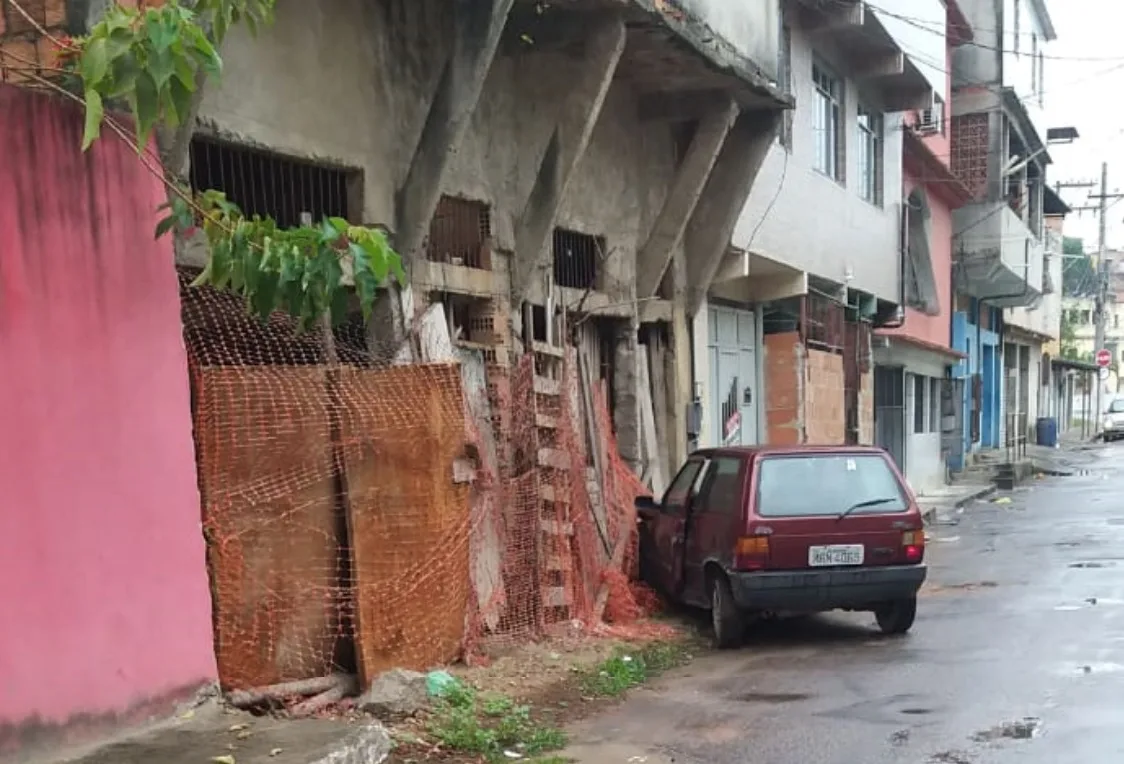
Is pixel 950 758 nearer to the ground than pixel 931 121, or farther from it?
nearer to the ground

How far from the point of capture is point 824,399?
1748cm

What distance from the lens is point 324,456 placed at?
22.2 ft

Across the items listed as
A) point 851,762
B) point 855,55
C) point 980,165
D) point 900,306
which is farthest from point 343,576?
point 980,165

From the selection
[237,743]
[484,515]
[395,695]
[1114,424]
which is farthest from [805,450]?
[1114,424]

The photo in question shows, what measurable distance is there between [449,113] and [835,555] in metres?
4.58

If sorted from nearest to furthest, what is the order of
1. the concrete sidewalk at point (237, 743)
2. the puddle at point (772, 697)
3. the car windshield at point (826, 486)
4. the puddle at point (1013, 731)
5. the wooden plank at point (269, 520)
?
the concrete sidewalk at point (237, 743) → the wooden plank at point (269, 520) → the puddle at point (1013, 731) → the puddle at point (772, 697) → the car windshield at point (826, 486)

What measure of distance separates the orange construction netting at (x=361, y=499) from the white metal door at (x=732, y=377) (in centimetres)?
574

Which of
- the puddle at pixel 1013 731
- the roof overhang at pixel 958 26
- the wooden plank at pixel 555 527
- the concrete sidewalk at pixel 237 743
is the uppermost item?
the roof overhang at pixel 958 26

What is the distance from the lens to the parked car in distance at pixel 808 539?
28.8 feet

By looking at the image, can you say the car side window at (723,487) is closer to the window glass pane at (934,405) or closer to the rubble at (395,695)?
the rubble at (395,695)

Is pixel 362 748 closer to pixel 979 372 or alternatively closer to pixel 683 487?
pixel 683 487

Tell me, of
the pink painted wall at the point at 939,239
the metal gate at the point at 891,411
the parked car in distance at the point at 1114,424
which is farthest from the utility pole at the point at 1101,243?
the metal gate at the point at 891,411

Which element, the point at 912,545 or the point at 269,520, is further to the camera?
the point at 912,545

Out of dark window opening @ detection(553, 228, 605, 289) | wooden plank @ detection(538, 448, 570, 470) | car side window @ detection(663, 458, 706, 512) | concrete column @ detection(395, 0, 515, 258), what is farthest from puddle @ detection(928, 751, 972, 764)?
dark window opening @ detection(553, 228, 605, 289)
